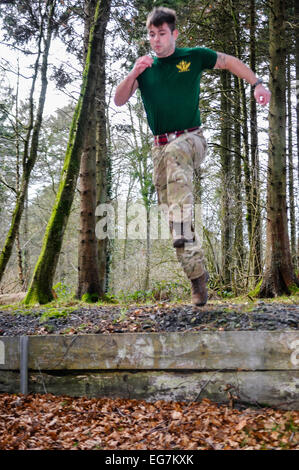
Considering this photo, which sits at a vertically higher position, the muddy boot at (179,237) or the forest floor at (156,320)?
the muddy boot at (179,237)

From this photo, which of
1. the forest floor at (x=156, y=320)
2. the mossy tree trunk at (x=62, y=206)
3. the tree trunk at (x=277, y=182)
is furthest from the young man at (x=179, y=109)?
the tree trunk at (x=277, y=182)

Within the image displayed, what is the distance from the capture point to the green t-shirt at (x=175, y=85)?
352cm

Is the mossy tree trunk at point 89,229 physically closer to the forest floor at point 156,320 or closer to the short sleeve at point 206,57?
the forest floor at point 156,320

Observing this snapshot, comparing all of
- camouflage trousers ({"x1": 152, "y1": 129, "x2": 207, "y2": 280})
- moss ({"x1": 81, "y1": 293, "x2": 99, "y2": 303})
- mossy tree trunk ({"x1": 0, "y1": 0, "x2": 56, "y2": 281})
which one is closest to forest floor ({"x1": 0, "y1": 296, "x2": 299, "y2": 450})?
camouflage trousers ({"x1": 152, "y1": 129, "x2": 207, "y2": 280})

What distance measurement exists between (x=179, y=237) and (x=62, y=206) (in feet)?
8.37

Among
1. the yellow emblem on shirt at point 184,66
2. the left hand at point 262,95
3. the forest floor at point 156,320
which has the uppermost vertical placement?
the yellow emblem on shirt at point 184,66

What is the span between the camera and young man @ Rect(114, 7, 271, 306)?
3521 mm

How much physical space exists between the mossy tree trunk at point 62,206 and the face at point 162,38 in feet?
7.94

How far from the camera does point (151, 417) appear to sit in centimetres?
294

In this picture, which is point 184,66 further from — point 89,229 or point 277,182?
point 89,229

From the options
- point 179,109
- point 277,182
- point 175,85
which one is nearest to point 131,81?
point 175,85

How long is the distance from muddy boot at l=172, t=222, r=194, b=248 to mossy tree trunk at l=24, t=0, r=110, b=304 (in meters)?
2.39

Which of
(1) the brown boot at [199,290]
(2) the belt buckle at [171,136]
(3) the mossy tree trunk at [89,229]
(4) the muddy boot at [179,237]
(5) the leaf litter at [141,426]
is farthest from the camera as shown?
(3) the mossy tree trunk at [89,229]
